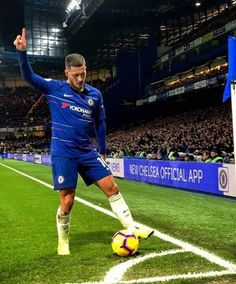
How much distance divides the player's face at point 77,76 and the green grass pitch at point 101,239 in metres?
2.04

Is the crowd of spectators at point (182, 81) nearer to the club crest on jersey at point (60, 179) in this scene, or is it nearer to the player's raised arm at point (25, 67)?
the player's raised arm at point (25, 67)

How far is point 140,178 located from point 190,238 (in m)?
12.1

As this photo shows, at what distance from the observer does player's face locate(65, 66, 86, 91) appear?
5.44 meters

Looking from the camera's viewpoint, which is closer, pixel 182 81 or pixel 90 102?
pixel 90 102

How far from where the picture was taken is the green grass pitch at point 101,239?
15.5ft

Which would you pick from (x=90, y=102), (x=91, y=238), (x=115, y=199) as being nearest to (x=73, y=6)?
(x=91, y=238)

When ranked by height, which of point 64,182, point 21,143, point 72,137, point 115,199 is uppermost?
point 72,137

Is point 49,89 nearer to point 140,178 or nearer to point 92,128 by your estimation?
point 92,128

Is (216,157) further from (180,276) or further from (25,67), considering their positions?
(180,276)

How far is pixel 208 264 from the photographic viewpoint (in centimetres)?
493

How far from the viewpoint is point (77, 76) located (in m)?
5.46

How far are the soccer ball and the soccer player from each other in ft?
1.04

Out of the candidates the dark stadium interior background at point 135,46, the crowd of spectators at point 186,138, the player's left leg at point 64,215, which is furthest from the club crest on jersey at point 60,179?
the dark stadium interior background at point 135,46

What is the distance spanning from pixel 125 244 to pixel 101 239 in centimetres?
121
